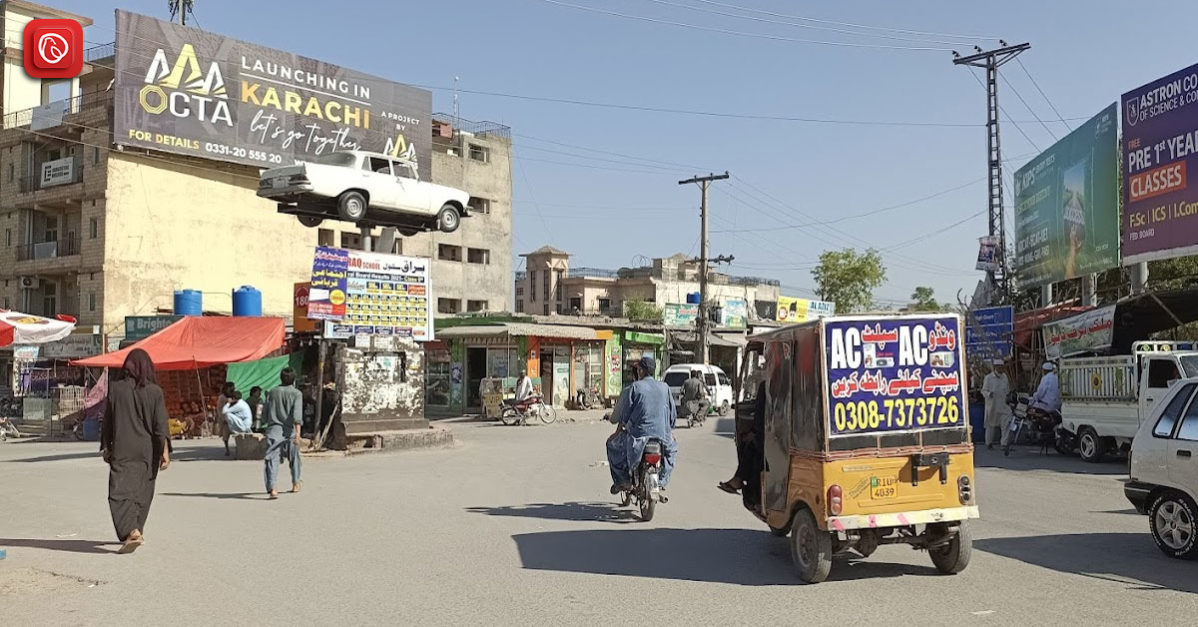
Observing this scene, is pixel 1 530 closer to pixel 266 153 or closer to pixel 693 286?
pixel 266 153

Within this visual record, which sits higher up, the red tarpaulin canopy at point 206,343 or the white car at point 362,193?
the white car at point 362,193

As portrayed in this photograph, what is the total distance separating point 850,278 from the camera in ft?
206

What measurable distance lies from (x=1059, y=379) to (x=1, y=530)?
Result: 18.1m

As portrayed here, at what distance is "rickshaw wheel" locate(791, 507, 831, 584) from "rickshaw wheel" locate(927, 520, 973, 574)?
97 cm

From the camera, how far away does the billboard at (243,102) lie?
37906mm

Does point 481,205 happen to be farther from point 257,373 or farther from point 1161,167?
point 1161,167

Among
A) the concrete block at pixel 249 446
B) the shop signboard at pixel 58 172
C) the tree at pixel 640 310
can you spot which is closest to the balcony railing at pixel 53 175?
the shop signboard at pixel 58 172

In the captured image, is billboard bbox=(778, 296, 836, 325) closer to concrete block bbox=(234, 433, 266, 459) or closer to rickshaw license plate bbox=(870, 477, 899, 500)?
concrete block bbox=(234, 433, 266, 459)

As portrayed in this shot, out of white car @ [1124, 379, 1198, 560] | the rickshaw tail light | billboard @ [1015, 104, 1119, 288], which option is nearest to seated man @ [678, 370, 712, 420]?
billboard @ [1015, 104, 1119, 288]

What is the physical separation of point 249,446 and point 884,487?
15.4 meters

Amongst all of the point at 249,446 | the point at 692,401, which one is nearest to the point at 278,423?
the point at 249,446

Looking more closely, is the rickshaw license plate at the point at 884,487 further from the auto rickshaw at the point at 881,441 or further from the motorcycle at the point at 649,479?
the motorcycle at the point at 649,479

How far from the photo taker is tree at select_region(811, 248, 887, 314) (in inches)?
2463

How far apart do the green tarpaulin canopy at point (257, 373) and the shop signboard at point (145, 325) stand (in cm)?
561
